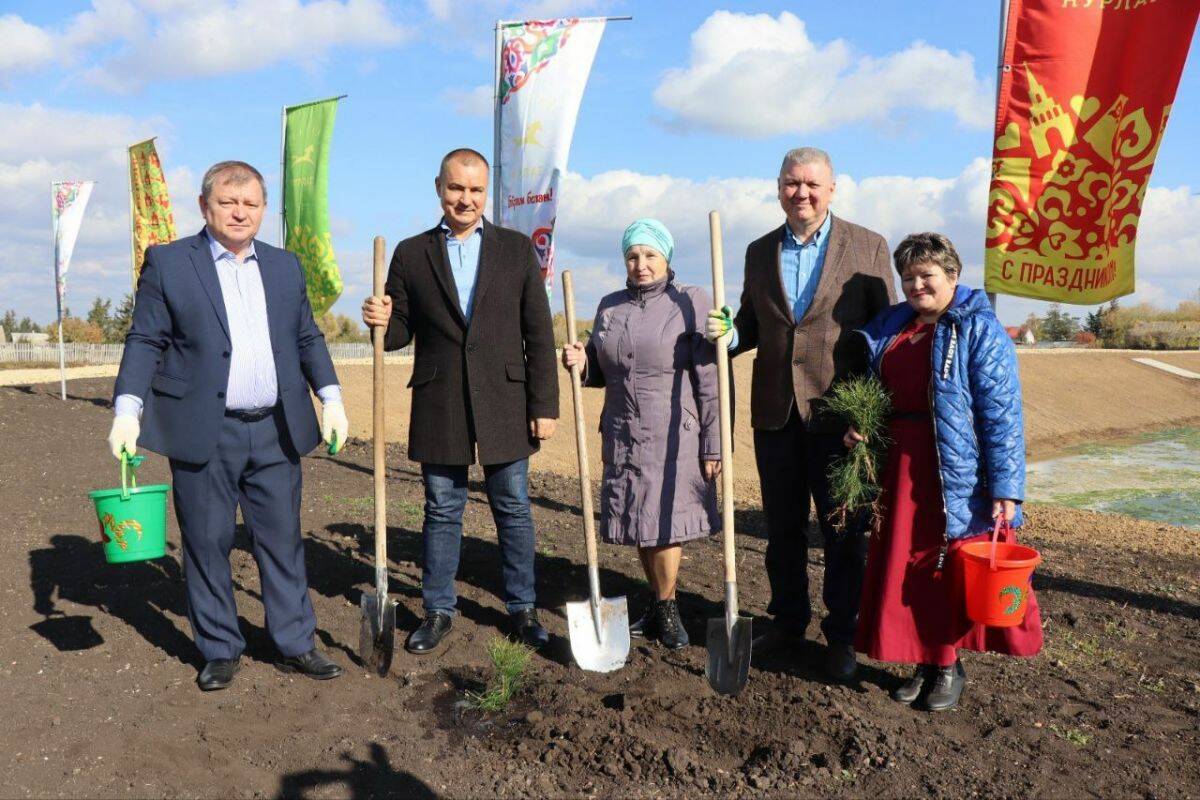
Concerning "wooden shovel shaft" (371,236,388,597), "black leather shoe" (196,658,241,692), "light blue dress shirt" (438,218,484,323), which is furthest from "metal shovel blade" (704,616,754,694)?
"black leather shoe" (196,658,241,692)

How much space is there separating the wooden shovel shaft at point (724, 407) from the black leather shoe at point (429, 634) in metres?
1.28

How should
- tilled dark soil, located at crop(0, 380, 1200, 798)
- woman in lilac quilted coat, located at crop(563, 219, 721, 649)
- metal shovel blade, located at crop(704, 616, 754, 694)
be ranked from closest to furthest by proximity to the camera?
tilled dark soil, located at crop(0, 380, 1200, 798)
metal shovel blade, located at crop(704, 616, 754, 694)
woman in lilac quilted coat, located at crop(563, 219, 721, 649)

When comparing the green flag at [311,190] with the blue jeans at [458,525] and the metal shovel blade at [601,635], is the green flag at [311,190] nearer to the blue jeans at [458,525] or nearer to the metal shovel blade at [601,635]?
the blue jeans at [458,525]

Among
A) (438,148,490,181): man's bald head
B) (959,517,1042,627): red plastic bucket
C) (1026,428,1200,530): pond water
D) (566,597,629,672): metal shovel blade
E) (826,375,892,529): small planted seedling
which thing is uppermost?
(438,148,490,181): man's bald head

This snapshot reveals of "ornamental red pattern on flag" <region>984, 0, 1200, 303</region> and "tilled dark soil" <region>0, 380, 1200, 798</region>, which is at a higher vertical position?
"ornamental red pattern on flag" <region>984, 0, 1200, 303</region>

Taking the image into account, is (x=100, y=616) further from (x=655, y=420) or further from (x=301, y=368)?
(x=655, y=420)

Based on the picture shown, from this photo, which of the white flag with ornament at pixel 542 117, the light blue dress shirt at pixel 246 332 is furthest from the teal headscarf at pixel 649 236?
the white flag with ornament at pixel 542 117

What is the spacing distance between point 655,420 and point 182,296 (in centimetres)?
187

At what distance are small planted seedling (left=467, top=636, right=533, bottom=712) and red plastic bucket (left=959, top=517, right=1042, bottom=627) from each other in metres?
1.63

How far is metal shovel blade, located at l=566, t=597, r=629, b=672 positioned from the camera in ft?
12.6

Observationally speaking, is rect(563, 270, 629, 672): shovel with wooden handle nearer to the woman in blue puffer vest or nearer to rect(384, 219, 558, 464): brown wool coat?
rect(384, 219, 558, 464): brown wool coat

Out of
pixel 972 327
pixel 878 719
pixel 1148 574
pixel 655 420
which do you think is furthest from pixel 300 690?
pixel 1148 574

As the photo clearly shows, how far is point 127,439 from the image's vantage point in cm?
330

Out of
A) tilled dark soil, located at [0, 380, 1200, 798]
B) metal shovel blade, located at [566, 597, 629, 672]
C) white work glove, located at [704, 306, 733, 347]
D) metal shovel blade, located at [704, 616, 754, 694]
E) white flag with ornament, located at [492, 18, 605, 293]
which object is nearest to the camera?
tilled dark soil, located at [0, 380, 1200, 798]
